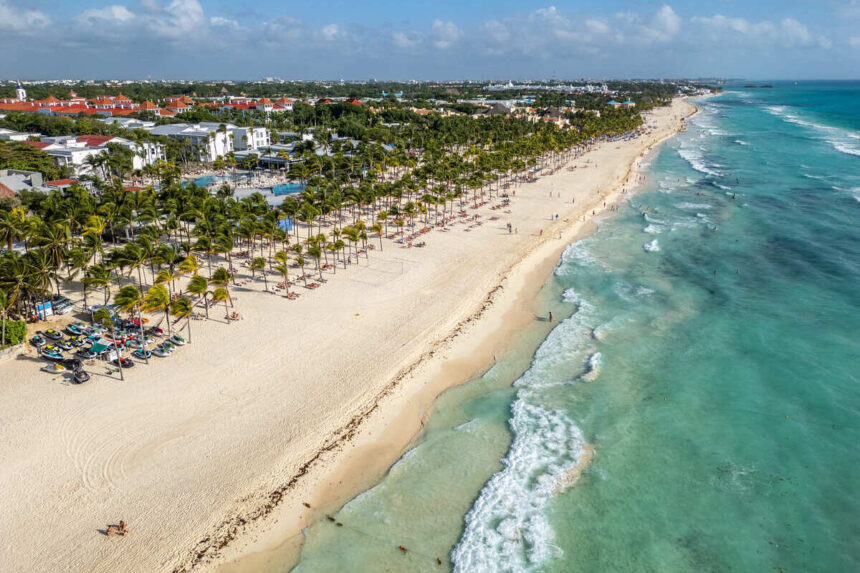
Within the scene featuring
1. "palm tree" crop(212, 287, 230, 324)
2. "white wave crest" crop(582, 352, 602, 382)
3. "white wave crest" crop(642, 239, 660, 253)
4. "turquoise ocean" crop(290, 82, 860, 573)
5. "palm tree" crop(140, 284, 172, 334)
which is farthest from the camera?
"white wave crest" crop(642, 239, 660, 253)

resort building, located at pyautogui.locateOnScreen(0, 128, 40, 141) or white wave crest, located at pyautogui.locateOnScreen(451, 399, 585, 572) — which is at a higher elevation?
resort building, located at pyautogui.locateOnScreen(0, 128, 40, 141)

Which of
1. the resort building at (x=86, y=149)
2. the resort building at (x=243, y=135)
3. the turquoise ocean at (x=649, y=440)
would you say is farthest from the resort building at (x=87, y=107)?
the turquoise ocean at (x=649, y=440)

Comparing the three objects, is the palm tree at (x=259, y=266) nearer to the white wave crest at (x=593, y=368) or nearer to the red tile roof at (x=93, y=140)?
the white wave crest at (x=593, y=368)

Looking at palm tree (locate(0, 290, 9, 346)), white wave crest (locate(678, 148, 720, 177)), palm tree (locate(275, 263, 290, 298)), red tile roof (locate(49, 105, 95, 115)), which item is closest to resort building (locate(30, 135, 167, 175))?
red tile roof (locate(49, 105, 95, 115))

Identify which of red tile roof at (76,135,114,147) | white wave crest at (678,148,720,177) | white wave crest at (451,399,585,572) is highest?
red tile roof at (76,135,114,147)

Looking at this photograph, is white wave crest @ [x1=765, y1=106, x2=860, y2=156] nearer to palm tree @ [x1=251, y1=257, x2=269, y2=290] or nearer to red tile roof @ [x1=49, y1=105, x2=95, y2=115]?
palm tree @ [x1=251, y1=257, x2=269, y2=290]

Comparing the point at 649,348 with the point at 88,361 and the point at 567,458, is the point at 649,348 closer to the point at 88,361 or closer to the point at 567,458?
the point at 567,458

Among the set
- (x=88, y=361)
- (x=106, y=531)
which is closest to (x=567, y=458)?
(x=106, y=531)
